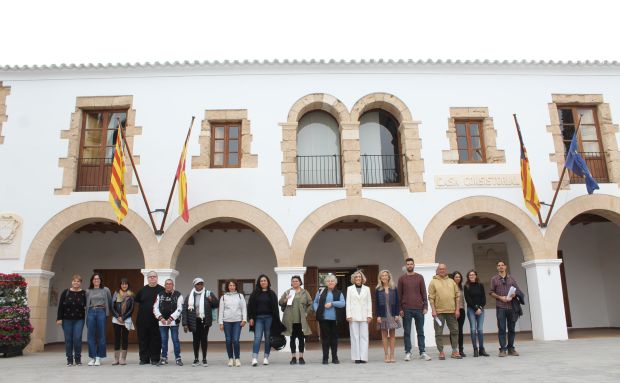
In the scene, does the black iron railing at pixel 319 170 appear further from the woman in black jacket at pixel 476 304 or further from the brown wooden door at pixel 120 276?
the brown wooden door at pixel 120 276

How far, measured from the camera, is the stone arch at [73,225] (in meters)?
10.3

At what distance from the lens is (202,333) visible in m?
7.93

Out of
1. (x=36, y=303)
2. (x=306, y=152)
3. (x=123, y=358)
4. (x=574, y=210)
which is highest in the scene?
(x=306, y=152)

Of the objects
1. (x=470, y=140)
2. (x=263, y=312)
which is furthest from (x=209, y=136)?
(x=470, y=140)

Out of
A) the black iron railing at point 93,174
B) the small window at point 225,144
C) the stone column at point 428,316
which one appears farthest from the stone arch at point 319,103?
the black iron railing at point 93,174

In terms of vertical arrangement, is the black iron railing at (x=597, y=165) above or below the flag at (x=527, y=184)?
above

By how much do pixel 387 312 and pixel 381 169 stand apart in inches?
179

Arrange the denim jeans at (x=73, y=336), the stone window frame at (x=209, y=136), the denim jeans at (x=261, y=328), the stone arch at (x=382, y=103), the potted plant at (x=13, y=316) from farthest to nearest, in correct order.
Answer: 1. the stone arch at (x=382, y=103)
2. the stone window frame at (x=209, y=136)
3. the potted plant at (x=13, y=316)
4. the denim jeans at (x=73, y=336)
5. the denim jeans at (x=261, y=328)

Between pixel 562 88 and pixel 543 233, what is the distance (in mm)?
3489

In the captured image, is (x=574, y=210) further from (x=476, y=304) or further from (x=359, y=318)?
(x=359, y=318)

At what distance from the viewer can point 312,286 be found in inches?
511

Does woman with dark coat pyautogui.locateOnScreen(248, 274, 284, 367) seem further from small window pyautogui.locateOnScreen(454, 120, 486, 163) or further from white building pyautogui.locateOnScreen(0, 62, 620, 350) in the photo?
small window pyautogui.locateOnScreen(454, 120, 486, 163)

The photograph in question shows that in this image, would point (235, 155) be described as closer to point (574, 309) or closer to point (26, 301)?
point (26, 301)

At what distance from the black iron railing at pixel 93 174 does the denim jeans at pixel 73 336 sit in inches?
136
